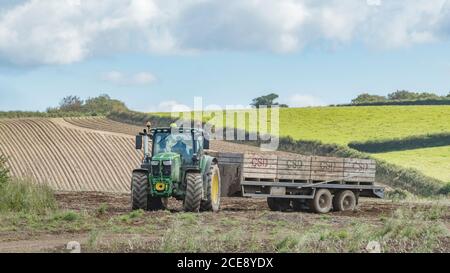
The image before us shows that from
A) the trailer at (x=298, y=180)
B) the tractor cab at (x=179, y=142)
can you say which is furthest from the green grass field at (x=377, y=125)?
the tractor cab at (x=179, y=142)

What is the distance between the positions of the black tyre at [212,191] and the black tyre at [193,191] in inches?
26.8

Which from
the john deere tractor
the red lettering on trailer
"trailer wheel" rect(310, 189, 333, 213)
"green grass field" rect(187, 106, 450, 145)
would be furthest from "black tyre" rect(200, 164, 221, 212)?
"green grass field" rect(187, 106, 450, 145)

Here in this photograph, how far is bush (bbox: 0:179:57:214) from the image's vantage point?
26.6 metres

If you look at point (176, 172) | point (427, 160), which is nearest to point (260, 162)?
point (176, 172)

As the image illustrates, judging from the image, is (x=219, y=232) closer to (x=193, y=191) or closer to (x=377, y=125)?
(x=193, y=191)

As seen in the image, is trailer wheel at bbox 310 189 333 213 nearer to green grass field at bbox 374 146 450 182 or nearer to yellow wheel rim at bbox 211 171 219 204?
yellow wheel rim at bbox 211 171 219 204

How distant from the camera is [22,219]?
24422mm

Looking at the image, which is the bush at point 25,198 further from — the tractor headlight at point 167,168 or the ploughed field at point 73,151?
the ploughed field at point 73,151

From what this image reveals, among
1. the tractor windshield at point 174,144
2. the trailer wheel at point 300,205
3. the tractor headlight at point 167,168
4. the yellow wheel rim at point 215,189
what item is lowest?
the trailer wheel at point 300,205

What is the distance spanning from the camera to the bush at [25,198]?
2662cm

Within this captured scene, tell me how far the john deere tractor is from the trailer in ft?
6.25

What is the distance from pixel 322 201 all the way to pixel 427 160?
1189 inches

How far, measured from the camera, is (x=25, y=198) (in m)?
26.9
